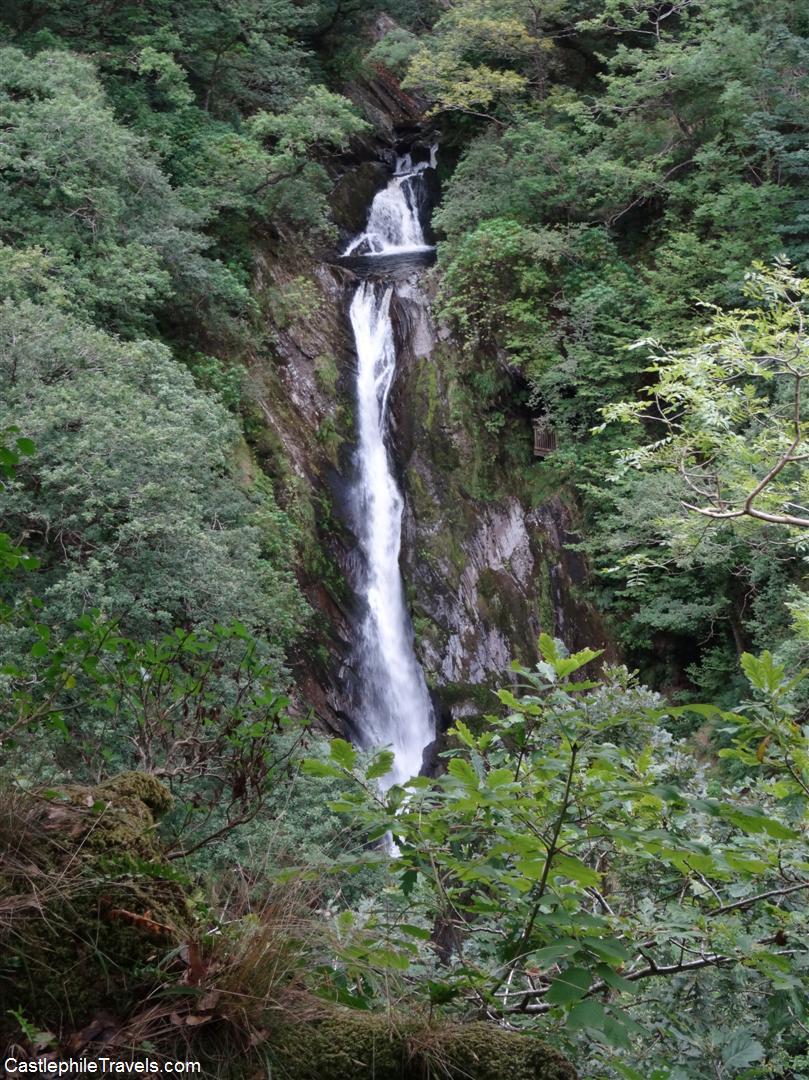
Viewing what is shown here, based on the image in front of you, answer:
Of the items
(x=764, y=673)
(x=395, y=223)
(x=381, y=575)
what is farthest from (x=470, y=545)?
(x=764, y=673)

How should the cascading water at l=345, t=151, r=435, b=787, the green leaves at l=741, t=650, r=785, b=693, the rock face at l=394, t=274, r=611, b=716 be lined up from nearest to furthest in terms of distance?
the green leaves at l=741, t=650, r=785, b=693, the cascading water at l=345, t=151, r=435, b=787, the rock face at l=394, t=274, r=611, b=716

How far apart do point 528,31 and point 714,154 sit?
19.8 feet

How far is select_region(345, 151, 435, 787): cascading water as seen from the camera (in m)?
12.3

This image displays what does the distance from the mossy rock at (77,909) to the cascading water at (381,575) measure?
930 cm

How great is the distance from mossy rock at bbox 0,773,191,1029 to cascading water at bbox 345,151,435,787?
9.30 meters

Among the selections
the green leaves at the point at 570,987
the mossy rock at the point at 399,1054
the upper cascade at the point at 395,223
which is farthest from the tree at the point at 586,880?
the upper cascade at the point at 395,223

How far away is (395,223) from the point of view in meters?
18.2

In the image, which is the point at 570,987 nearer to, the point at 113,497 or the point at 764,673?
the point at 764,673

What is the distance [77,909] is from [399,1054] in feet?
2.67

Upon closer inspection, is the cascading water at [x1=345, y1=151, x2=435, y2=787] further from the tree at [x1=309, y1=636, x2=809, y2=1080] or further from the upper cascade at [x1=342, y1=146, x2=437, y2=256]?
the tree at [x1=309, y1=636, x2=809, y2=1080]

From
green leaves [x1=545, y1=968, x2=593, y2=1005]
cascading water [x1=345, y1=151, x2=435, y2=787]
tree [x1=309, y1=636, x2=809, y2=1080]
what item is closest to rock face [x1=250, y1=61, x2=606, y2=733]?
cascading water [x1=345, y1=151, x2=435, y2=787]

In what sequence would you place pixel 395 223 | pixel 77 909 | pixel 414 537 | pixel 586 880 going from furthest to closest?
pixel 395 223, pixel 414 537, pixel 77 909, pixel 586 880

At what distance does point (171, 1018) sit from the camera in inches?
70.0

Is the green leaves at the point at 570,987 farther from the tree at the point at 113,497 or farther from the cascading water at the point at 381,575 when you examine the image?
the cascading water at the point at 381,575
